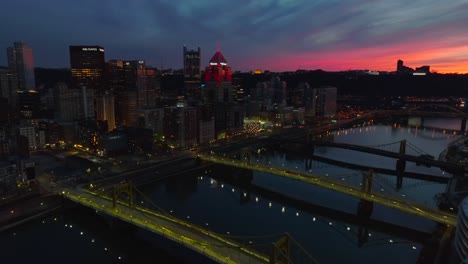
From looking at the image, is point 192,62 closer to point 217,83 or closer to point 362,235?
point 217,83

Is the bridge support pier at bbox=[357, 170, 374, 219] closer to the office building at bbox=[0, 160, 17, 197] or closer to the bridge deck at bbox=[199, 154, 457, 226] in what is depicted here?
the bridge deck at bbox=[199, 154, 457, 226]

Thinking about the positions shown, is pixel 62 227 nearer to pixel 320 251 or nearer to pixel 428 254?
pixel 320 251

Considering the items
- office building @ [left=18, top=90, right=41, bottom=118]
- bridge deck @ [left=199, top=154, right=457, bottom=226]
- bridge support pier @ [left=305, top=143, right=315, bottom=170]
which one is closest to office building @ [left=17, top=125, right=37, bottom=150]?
office building @ [left=18, top=90, right=41, bottom=118]

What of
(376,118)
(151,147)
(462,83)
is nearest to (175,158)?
(151,147)

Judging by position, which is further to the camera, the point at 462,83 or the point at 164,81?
the point at 164,81

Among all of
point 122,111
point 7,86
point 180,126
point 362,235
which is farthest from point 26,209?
point 7,86

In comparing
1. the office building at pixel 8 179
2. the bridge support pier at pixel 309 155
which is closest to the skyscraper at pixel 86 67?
the bridge support pier at pixel 309 155

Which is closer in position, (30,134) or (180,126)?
(30,134)
